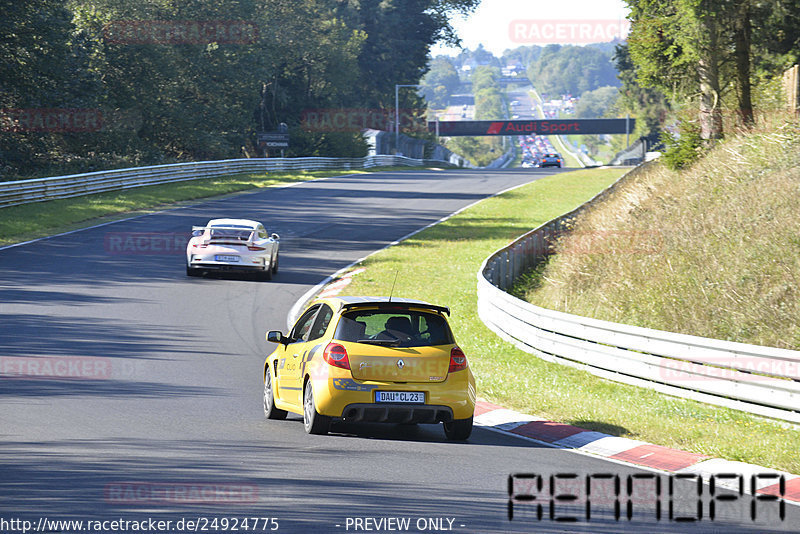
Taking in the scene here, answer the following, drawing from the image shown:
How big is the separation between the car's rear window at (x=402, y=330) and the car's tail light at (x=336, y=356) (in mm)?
133

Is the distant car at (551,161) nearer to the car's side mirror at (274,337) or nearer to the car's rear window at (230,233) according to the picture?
the car's rear window at (230,233)

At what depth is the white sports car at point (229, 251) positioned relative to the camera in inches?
971

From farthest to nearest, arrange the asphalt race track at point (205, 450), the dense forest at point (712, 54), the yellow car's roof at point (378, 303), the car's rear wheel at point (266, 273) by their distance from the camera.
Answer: the dense forest at point (712, 54) < the car's rear wheel at point (266, 273) < the yellow car's roof at point (378, 303) < the asphalt race track at point (205, 450)

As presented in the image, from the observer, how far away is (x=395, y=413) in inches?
408

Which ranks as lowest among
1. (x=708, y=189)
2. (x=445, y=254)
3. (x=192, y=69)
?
(x=445, y=254)

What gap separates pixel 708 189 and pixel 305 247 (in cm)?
1222

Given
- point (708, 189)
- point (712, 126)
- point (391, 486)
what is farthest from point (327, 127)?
point (391, 486)

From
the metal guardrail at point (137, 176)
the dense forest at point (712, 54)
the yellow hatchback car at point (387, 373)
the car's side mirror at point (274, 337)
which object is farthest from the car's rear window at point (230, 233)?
the dense forest at point (712, 54)

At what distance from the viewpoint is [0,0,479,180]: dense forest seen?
47.7m

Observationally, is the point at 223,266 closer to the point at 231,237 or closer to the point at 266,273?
the point at 231,237

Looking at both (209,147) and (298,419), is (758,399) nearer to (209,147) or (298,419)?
(298,419)

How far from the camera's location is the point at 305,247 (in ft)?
104

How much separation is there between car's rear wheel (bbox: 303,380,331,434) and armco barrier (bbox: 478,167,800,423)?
16.5 ft

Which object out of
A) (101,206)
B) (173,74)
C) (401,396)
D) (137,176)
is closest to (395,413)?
(401,396)
